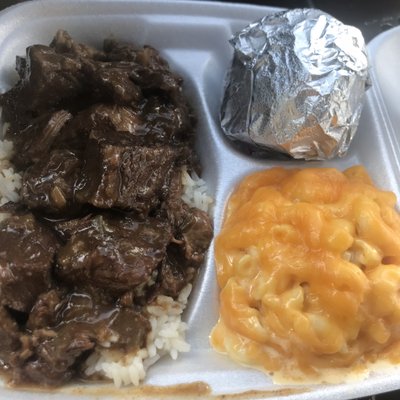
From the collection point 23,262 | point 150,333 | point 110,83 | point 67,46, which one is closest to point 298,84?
point 110,83

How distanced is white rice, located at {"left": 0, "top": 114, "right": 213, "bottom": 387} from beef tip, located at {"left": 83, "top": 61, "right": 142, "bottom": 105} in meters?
0.38

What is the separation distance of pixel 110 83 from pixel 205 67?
567 mm

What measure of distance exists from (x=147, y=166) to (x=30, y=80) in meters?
0.56

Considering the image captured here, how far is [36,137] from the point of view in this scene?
6.14ft

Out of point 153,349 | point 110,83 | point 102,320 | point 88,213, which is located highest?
point 110,83

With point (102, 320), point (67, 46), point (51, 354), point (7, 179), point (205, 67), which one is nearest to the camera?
point (51, 354)

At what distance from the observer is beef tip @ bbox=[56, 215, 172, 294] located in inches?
63.7

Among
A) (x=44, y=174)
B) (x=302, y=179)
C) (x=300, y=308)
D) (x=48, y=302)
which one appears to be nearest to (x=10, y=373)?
(x=48, y=302)

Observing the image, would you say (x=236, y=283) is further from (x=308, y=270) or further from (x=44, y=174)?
(x=44, y=174)

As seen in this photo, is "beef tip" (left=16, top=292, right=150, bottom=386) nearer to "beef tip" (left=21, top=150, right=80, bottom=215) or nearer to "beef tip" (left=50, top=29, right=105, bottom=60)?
"beef tip" (left=21, top=150, right=80, bottom=215)

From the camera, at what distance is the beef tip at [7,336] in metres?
1.57

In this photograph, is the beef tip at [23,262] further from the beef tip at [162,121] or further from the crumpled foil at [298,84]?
the crumpled foil at [298,84]

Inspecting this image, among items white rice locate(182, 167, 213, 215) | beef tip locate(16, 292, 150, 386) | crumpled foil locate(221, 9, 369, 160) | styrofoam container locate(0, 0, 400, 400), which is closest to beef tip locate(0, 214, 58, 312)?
beef tip locate(16, 292, 150, 386)

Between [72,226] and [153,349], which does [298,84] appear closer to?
[72,226]
